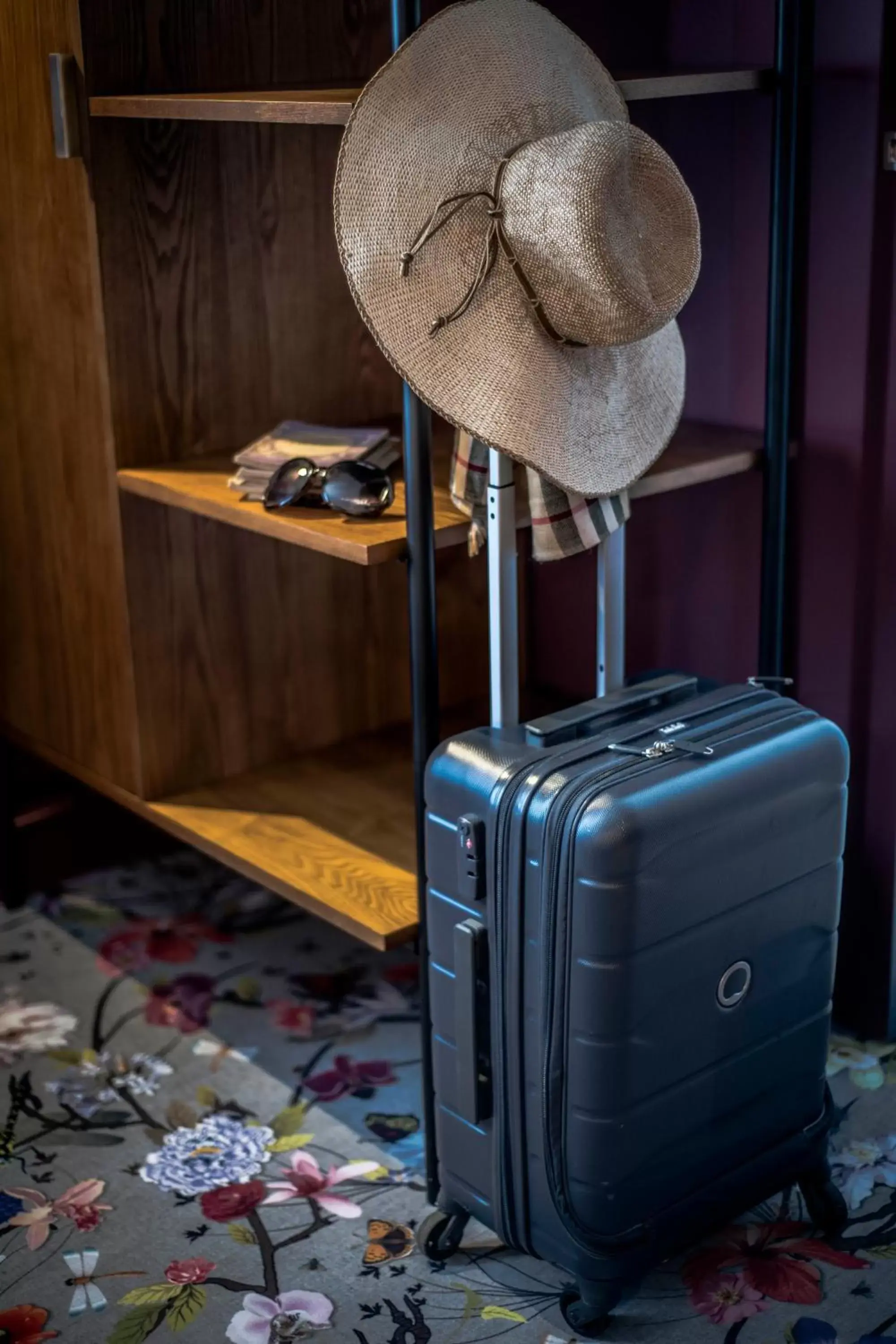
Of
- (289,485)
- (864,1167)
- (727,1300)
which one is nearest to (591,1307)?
(727,1300)

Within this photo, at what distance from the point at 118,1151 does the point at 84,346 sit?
1006mm

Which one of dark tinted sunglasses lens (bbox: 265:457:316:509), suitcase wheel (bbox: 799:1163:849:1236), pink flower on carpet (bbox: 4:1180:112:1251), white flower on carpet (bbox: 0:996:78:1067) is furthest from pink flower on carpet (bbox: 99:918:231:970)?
suitcase wheel (bbox: 799:1163:849:1236)

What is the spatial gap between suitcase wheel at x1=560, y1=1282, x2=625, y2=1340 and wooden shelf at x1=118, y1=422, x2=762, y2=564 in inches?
30.3

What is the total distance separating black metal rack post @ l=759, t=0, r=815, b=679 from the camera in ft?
6.17

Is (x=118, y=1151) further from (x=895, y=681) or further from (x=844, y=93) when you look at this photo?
(x=844, y=93)

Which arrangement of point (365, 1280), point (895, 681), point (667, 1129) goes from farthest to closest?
point (895, 681), point (365, 1280), point (667, 1129)

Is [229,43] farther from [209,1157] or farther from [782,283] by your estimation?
[209,1157]

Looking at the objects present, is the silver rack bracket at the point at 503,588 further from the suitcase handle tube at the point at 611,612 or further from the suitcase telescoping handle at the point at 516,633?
the suitcase handle tube at the point at 611,612

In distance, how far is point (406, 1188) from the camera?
77.4 inches

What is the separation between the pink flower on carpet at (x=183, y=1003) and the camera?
2330 mm

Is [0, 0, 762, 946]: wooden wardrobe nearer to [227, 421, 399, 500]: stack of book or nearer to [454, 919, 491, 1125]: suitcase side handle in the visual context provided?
[227, 421, 399, 500]: stack of book

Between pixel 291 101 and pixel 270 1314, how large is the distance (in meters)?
1.26

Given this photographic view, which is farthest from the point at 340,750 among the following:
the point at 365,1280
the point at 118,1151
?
the point at 365,1280

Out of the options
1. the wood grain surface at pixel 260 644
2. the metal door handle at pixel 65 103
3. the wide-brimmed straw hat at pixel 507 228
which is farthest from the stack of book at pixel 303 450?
the metal door handle at pixel 65 103
